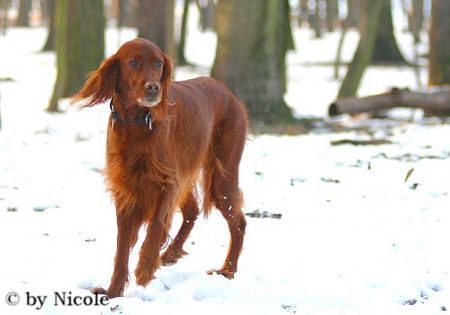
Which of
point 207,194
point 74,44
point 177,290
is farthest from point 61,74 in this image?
point 177,290

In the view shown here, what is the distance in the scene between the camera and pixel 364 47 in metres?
A: 15.1

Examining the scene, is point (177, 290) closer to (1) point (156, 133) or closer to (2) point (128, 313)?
(2) point (128, 313)

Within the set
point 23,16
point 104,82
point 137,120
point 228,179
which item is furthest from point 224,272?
point 23,16

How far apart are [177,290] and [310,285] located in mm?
848

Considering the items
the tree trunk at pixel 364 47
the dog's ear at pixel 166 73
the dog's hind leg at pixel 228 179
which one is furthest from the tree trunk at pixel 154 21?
the dog's ear at pixel 166 73

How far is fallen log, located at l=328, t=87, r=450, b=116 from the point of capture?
12.4 m

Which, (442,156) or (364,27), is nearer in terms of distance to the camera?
(442,156)

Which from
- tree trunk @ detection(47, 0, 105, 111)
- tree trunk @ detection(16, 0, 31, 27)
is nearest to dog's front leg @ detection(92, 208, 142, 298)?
tree trunk @ detection(47, 0, 105, 111)

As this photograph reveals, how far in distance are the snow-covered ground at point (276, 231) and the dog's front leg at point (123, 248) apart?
9 centimetres

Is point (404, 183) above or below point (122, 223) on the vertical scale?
below

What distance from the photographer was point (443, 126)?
1193 centimetres

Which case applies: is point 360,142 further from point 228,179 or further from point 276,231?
point 228,179

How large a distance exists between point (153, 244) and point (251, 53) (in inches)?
284

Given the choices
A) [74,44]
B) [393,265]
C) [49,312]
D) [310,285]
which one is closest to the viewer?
[49,312]
